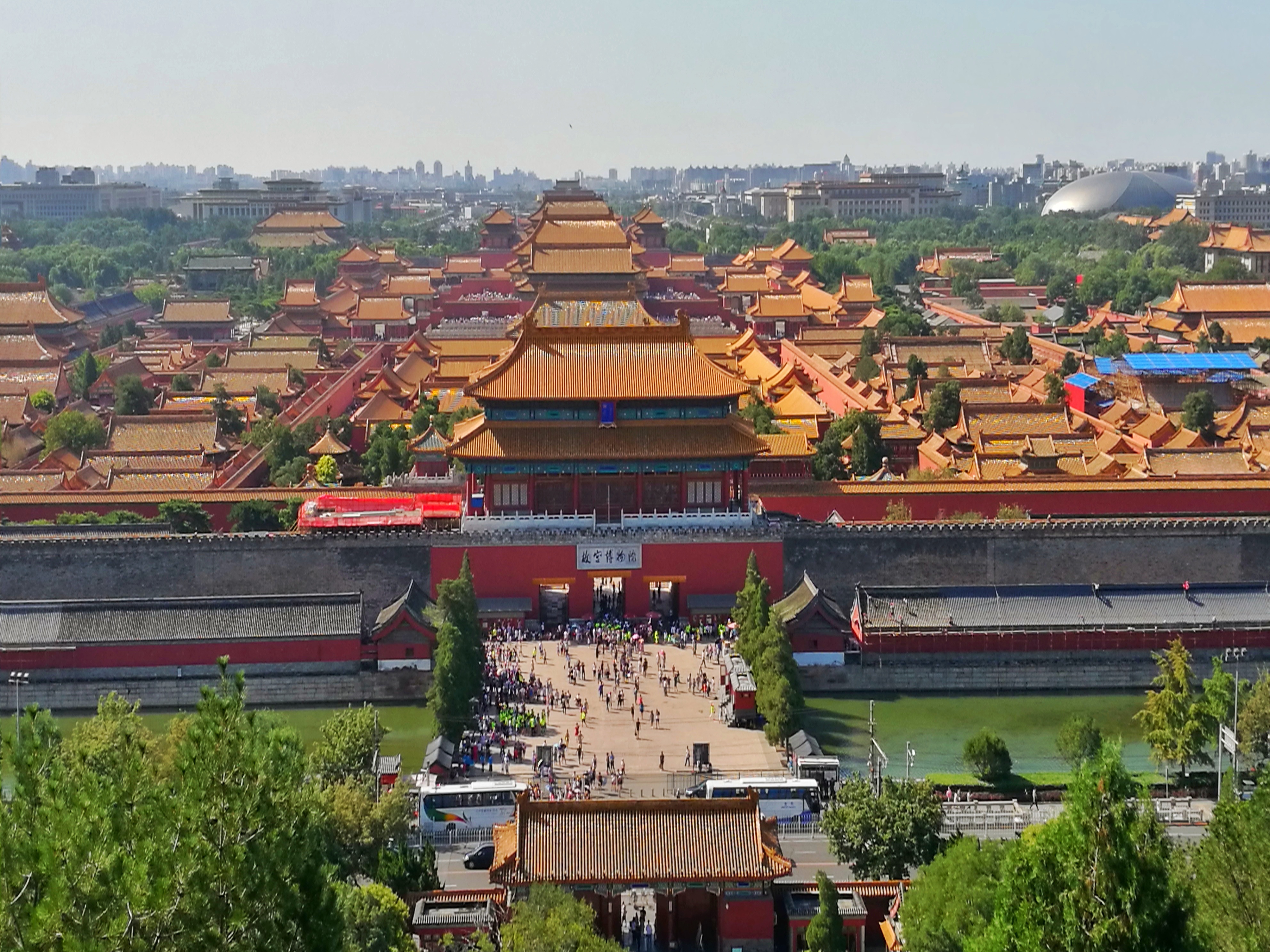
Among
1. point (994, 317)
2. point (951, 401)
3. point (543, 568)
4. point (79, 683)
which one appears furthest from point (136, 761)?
point (994, 317)

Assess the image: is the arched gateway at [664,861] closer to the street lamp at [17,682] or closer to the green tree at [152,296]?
the street lamp at [17,682]

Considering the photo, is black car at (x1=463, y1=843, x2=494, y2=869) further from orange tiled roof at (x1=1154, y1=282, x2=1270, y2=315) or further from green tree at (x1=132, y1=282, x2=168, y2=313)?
green tree at (x1=132, y1=282, x2=168, y2=313)

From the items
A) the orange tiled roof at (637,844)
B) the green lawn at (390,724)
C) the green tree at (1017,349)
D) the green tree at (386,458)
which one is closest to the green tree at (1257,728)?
the orange tiled roof at (637,844)

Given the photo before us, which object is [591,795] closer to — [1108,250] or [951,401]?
[951,401]

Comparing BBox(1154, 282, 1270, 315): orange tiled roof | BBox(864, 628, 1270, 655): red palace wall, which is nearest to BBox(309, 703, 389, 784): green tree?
BBox(864, 628, 1270, 655): red palace wall

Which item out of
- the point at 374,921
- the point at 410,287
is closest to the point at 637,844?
the point at 374,921

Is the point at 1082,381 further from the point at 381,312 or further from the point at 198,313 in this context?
the point at 198,313
